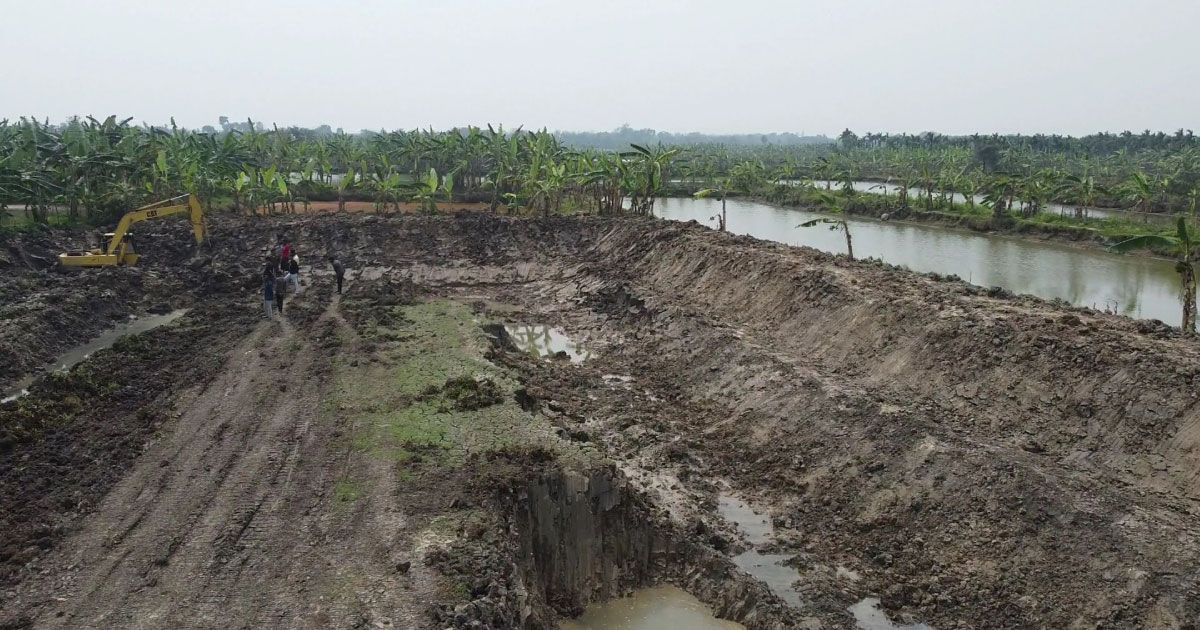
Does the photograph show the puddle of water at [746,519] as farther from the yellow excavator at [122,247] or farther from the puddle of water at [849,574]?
the yellow excavator at [122,247]

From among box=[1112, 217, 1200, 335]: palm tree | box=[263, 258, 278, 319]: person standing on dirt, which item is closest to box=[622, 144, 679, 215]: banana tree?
box=[263, 258, 278, 319]: person standing on dirt

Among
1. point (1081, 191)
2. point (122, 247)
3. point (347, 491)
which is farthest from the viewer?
point (1081, 191)

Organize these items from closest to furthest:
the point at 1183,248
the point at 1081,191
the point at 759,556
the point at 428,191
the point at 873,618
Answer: the point at 873,618 → the point at 759,556 → the point at 1183,248 → the point at 428,191 → the point at 1081,191

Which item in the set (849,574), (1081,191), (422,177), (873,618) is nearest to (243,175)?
(422,177)

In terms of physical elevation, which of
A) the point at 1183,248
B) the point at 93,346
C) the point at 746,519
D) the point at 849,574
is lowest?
the point at 849,574

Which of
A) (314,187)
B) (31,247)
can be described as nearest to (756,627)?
(31,247)

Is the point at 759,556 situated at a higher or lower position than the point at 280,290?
lower

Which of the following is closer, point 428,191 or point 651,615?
point 651,615

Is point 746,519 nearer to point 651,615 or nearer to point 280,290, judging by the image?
point 651,615
